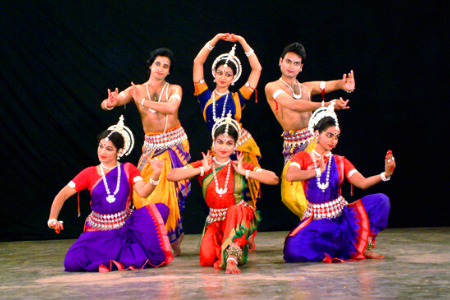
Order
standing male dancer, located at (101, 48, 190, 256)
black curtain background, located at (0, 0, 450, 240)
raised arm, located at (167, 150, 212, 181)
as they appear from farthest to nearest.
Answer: black curtain background, located at (0, 0, 450, 240) < standing male dancer, located at (101, 48, 190, 256) < raised arm, located at (167, 150, 212, 181)

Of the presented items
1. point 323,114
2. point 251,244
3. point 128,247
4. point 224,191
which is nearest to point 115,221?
point 128,247

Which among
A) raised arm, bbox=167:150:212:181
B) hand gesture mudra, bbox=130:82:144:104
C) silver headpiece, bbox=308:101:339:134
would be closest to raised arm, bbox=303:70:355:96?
silver headpiece, bbox=308:101:339:134

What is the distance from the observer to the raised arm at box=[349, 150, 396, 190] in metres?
3.69

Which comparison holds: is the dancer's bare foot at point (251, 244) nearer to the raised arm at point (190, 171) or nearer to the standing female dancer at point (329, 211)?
the standing female dancer at point (329, 211)

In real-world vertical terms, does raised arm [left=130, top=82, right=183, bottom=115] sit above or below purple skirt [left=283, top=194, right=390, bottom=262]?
above

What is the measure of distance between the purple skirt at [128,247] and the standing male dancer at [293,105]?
986 mm

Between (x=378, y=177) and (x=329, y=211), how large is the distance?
1.31 feet

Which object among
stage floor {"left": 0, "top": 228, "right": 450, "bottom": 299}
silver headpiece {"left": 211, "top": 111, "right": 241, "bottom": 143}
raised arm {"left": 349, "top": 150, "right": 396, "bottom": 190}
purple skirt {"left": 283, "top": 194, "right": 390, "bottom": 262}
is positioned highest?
silver headpiece {"left": 211, "top": 111, "right": 241, "bottom": 143}

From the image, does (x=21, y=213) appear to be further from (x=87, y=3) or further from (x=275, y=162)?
(x=275, y=162)

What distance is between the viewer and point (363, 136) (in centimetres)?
587

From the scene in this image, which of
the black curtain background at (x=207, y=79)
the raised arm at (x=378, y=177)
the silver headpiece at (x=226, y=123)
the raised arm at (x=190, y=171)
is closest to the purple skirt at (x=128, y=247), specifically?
the raised arm at (x=190, y=171)

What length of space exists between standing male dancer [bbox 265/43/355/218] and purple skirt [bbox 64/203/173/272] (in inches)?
38.8

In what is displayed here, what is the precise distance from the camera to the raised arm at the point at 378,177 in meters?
3.69

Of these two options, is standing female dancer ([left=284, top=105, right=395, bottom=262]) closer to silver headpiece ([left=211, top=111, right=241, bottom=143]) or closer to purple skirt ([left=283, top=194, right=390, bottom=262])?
purple skirt ([left=283, top=194, right=390, bottom=262])
